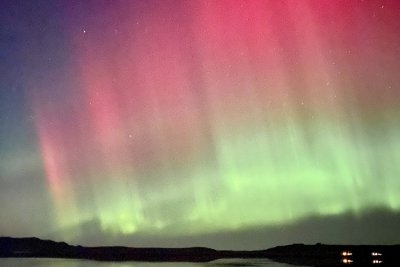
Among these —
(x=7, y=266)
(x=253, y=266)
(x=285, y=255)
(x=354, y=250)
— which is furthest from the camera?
(x=354, y=250)

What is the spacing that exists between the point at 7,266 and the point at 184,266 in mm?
7033

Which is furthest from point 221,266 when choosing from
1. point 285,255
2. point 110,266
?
point 285,255

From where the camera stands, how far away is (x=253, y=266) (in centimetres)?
2848

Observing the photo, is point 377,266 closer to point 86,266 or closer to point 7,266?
point 86,266

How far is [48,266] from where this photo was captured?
24.9 metres

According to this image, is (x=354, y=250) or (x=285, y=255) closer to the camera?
(x=285, y=255)

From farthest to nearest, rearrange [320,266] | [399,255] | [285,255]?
[285,255] < [399,255] < [320,266]

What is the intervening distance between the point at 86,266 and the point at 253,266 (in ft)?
22.5

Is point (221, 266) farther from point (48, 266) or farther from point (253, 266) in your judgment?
point (48, 266)

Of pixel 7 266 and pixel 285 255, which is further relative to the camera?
pixel 285 255

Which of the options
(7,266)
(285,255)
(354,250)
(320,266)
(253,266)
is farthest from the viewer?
(354,250)

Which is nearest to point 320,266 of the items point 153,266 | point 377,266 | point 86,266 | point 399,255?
point 377,266

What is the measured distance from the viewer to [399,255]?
3559cm

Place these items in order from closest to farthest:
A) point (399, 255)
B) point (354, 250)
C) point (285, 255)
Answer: point (399, 255) < point (285, 255) < point (354, 250)
